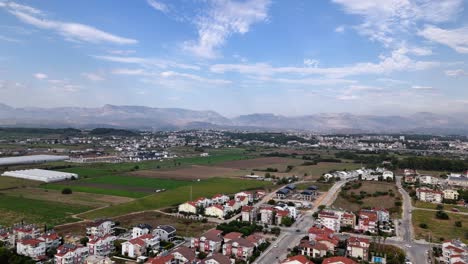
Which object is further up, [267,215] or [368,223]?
[368,223]

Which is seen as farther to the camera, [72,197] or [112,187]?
[112,187]

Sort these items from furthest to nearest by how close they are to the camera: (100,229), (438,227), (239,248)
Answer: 1. (438,227)
2. (100,229)
3. (239,248)

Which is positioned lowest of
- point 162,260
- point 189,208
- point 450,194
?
point 189,208

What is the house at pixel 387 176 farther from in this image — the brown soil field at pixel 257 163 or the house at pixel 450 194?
the brown soil field at pixel 257 163

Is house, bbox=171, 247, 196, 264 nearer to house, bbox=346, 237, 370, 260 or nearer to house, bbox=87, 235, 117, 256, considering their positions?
house, bbox=87, 235, 117, 256

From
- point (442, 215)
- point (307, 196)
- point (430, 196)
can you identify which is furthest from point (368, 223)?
point (430, 196)

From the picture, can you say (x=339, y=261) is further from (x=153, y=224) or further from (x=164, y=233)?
(x=153, y=224)

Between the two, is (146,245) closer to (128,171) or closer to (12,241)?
(12,241)
